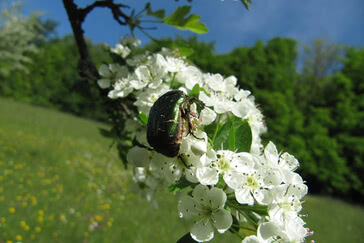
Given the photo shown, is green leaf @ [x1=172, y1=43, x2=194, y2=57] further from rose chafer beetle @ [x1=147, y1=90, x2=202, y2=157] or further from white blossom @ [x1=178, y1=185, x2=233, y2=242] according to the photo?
white blossom @ [x1=178, y1=185, x2=233, y2=242]

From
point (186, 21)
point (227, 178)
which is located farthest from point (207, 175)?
point (186, 21)

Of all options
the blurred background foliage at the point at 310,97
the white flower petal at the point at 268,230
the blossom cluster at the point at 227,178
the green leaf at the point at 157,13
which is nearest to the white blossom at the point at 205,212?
the blossom cluster at the point at 227,178

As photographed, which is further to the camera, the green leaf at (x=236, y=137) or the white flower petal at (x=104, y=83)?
the white flower petal at (x=104, y=83)

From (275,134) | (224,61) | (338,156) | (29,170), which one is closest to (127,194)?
(29,170)

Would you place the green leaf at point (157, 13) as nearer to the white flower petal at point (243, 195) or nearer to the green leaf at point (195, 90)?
the green leaf at point (195, 90)

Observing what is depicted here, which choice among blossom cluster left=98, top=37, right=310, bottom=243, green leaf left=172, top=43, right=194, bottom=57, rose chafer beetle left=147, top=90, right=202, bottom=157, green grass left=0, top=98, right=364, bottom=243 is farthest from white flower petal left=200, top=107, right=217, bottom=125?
green grass left=0, top=98, right=364, bottom=243

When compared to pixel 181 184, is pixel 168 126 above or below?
above

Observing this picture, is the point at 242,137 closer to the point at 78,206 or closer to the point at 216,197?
the point at 216,197
